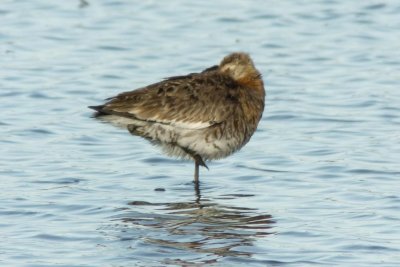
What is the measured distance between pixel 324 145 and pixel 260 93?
1.47 metres

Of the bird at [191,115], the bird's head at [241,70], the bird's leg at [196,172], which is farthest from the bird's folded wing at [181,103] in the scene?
the bird's leg at [196,172]

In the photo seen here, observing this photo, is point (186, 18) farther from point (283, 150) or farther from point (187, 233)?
point (187, 233)

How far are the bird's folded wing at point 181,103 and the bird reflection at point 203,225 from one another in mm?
734

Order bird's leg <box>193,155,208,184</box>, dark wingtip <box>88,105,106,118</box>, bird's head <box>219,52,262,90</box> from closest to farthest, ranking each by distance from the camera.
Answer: dark wingtip <box>88,105,106,118</box> < bird's leg <box>193,155,208,184</box> < bird's head <box>219,52,262,90</box>

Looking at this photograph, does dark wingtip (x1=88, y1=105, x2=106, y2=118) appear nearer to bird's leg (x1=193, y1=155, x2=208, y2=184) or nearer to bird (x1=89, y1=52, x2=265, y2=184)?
bird (x1=89, y1=52, x2=265, y2=184)

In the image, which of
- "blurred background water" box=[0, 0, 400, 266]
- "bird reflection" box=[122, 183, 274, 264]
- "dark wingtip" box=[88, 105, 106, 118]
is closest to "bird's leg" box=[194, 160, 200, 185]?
"blurred background water" box=[0, 0, 400, 266]

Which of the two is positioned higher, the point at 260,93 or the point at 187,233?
the point at 260,93

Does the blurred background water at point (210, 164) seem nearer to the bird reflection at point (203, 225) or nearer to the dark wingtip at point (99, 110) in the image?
the bird reflection at point (203, 225)

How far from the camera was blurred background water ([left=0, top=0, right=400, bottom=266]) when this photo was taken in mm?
9766

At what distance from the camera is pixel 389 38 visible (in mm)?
18656

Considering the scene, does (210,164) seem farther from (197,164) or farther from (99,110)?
(99,110)

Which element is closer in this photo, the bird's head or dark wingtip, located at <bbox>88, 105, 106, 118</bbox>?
dark wingtip, located at <bbox>88, 105, 106, 118</bbox>

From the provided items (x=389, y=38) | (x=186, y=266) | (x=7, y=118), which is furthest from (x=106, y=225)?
(x=389, y=38)

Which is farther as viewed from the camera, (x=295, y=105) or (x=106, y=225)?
(x=295, y=105)
